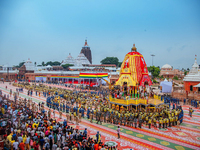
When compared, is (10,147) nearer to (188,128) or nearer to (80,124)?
(80,124)

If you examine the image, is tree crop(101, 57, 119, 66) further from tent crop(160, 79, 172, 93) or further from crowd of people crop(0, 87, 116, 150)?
crowd of people crop(0, 87, 116, 150)

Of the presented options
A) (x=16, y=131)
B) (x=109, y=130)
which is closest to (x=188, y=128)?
(x=109, y=130)

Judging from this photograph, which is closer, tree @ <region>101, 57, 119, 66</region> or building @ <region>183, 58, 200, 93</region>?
building @ <region>183, 58, 200, 93</region>

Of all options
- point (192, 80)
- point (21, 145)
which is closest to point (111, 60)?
point (192, 80)

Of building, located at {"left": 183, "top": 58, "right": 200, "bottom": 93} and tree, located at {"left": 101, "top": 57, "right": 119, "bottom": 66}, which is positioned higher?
tree, located at {"left": 101, "top": 57, "right": 119, "bottom": 66}

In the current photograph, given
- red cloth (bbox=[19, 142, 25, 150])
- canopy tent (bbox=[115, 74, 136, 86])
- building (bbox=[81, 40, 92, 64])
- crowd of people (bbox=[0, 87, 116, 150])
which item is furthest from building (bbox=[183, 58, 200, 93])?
building (bbox=[81, 40, 92, 64])

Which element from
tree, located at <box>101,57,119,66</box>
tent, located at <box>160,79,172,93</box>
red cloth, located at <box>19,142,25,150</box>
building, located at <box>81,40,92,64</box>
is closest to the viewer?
red cloth, located at <box>19,142,25,150</box>

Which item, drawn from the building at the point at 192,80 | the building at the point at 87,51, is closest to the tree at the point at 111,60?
the building at the point at 87,51

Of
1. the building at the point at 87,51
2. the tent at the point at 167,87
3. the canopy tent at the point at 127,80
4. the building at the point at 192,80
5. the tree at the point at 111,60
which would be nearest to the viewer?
the canopy tent at the point at 127,80

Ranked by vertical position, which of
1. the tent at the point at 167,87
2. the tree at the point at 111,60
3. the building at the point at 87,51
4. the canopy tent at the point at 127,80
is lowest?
the tent at the point at 167,87

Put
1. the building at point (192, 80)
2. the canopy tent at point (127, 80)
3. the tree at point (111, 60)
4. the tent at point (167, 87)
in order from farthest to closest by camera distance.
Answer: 1. the tree at point (111, 60)
2. the tent at point (167, 87)
3. the building at point (192, 80)
4. the canopy tent at point (127, 80)

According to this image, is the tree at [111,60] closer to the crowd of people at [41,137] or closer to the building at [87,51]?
the building at [87,51]

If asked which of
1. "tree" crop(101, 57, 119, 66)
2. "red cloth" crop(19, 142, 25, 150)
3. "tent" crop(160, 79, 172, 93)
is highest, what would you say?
"tree" crop(101, 57, 119, 66)

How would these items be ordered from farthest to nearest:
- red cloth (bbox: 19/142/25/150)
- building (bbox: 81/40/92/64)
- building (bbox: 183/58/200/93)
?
building (bbox: 81/40/92/64), building (bbox: 183/58/200/93), red cloth (bbox: 19/142/25/150)
